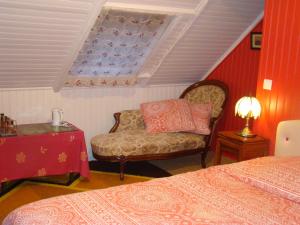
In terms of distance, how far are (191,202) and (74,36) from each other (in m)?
2.02

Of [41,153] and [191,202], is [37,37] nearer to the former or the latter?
[41,153]

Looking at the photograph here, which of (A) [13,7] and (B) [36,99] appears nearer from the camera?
(A) [13,7]

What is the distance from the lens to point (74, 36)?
323 cm

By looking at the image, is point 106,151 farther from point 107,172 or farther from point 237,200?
point 237,200

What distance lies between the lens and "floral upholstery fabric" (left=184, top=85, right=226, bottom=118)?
4237 mm

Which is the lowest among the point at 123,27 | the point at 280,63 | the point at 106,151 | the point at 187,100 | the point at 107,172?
the point at 107,172

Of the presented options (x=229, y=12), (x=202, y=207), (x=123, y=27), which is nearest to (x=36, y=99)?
(x=123, y=27)

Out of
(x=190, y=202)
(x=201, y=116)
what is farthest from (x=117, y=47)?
(x=190, y=202)

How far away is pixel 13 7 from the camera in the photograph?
8.97 ft

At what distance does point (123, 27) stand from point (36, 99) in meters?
1.16

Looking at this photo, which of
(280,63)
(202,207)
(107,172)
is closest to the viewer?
(202,207)

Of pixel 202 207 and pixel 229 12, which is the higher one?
pixel 229 12

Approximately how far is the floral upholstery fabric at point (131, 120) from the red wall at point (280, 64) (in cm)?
142

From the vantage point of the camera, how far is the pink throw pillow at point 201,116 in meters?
4.03
